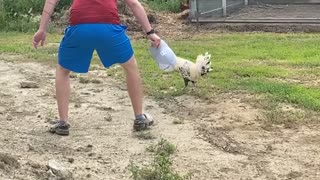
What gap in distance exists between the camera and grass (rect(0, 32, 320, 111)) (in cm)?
658

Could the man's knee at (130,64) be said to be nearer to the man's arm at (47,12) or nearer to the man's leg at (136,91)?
the man's leg at (136,91)

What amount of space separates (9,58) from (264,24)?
5297 mm

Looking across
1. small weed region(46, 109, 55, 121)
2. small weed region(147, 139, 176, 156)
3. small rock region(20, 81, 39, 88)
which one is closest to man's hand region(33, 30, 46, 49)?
small weed region(46, 109, 55, 121)

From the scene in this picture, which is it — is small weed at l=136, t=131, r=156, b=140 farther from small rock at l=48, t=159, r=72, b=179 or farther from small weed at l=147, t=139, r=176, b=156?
small rock at l=48, t=159, r=72, b=179

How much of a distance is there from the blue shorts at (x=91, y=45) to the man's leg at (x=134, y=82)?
71mm

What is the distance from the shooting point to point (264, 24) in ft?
40.7

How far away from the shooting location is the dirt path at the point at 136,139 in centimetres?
429

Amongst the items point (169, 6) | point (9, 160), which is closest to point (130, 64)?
point (9, 160)

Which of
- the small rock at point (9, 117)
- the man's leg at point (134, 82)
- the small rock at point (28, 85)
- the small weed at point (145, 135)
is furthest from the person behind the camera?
the small rock at point (28, 85)

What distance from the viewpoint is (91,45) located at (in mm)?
5059

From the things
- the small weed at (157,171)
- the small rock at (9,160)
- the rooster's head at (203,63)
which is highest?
the small rock at (9,160)

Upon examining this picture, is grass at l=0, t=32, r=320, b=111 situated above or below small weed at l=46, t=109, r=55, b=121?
below

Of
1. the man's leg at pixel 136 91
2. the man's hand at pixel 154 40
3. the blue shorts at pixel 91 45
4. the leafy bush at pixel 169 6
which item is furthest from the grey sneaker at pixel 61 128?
the leafy bush at pixel 169 6

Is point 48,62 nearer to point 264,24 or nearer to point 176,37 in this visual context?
point 176,37
